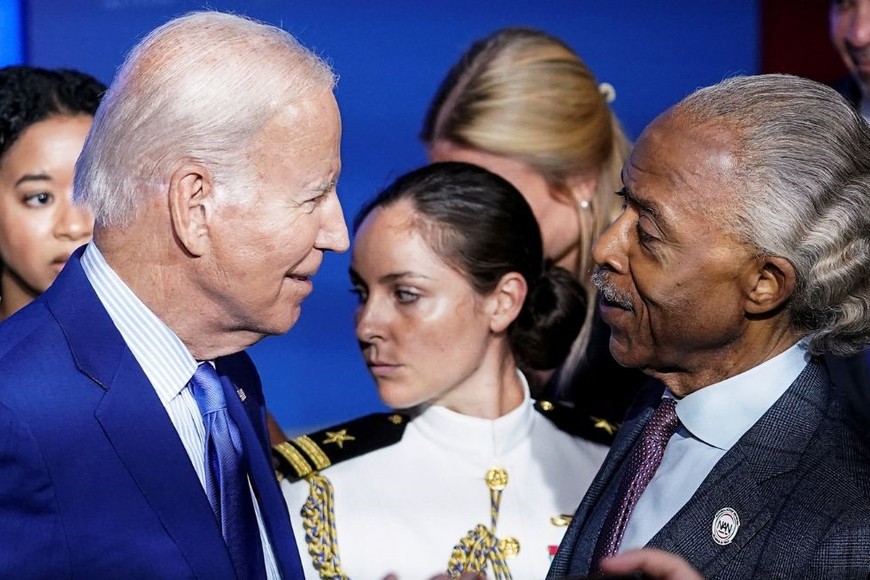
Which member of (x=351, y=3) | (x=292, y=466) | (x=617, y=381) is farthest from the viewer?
(x=351, y=3)

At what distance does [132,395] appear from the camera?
67.1 inches

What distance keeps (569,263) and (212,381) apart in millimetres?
1375

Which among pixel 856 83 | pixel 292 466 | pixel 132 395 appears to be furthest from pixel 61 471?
pixel 856 83

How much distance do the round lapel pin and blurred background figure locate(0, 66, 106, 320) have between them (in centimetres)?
129

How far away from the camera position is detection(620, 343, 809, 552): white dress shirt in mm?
1844

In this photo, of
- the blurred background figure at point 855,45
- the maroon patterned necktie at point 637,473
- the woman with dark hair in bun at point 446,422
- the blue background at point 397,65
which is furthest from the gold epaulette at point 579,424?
the blue background at point 397,65

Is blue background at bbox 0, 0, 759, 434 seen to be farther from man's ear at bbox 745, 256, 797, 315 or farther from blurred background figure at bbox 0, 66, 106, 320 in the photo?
man's ear at bbox 745, 256, 797, 315

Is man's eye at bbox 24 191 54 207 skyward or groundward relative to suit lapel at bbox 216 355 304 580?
skyward

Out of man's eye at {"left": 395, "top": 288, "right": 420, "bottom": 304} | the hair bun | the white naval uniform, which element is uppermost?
man's eye at {"left": 395, "top": 288, "right": 420, "bottom": 304}

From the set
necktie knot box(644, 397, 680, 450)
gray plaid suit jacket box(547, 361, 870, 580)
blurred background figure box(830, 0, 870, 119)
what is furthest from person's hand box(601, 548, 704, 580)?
blurred background figure box(830, 0, 870, 119)

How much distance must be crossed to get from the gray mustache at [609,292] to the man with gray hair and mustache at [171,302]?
0.39 metres

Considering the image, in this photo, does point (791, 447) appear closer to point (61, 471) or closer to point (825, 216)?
point (825, 216)

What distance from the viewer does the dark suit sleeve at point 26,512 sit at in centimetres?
154

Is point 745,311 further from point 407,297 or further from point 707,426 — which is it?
point 407,297
